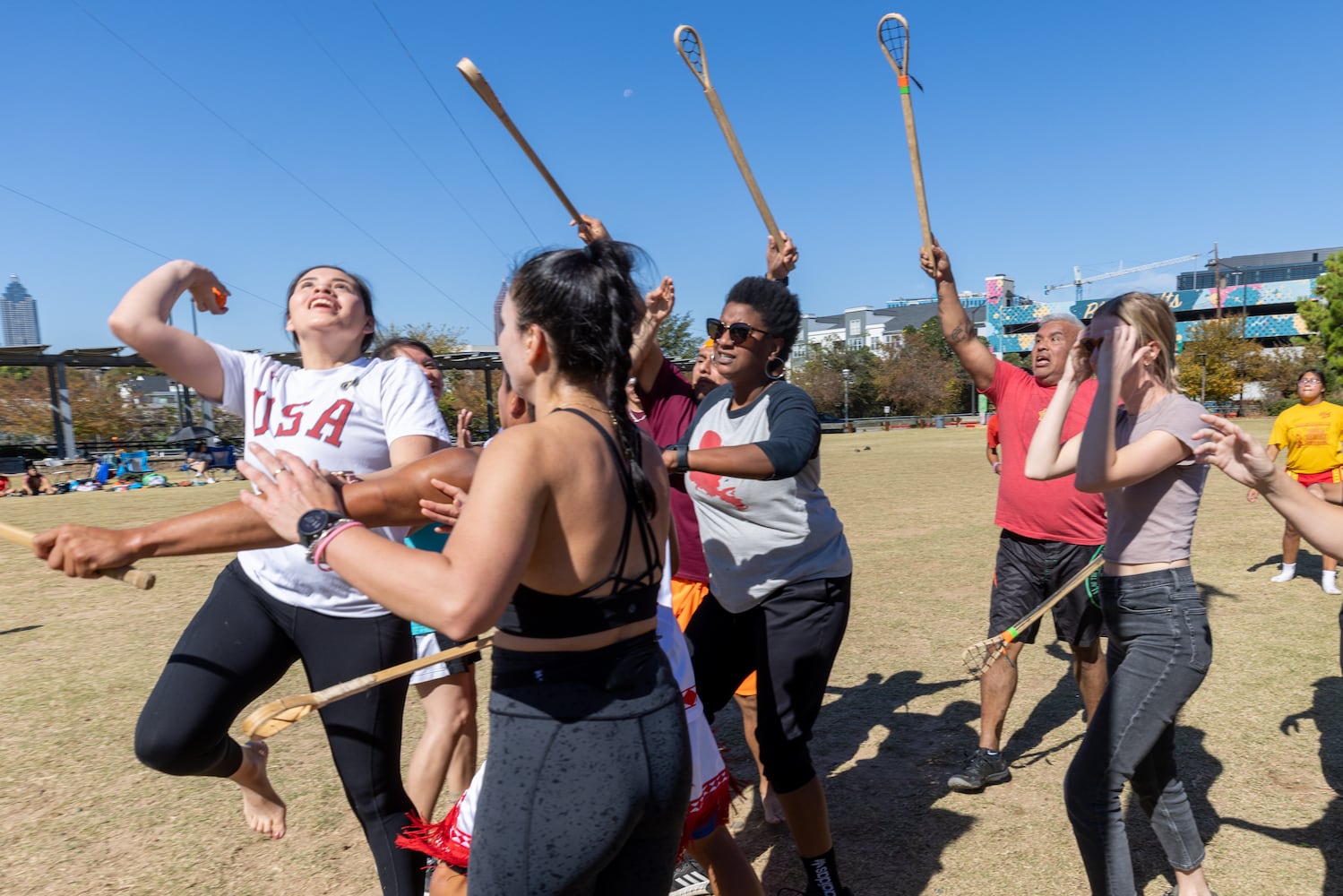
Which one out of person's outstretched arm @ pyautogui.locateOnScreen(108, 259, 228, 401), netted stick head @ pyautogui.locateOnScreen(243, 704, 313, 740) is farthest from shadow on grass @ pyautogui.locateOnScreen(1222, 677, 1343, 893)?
person's outstretched arm @ pyautogui.locateOnScreen(108, 259, 228, 401)

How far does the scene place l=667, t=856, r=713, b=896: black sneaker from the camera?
3.36 meters

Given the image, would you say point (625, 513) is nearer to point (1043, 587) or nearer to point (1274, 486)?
point (1274, 486)

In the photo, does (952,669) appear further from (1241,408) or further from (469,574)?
(1241,408)

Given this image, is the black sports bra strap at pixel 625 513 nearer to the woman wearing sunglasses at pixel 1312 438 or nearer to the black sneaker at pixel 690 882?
the black sneaker at pixel 690 882

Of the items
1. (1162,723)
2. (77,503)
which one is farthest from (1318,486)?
(77,503)

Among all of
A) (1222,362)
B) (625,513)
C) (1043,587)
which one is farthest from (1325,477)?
(1222,362)

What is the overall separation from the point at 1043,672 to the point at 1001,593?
1.93 meters

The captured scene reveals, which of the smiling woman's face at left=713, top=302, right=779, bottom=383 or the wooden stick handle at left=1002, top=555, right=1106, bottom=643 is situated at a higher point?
the smiling woman's face at left=713, top=302, right=779, bottom=383

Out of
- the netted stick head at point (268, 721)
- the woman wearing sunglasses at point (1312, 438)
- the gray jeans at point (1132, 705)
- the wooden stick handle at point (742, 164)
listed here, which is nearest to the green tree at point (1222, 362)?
the woman wearing sunglasses at point (1312, 438)

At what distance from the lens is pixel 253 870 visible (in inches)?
140

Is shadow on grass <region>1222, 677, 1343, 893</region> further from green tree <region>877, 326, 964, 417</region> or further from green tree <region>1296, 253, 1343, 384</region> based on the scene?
green tree <region>877, 326, 964, 417</region>

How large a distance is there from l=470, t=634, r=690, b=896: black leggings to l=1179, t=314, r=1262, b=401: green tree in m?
57.3

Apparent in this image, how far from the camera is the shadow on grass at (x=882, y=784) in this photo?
139 inches

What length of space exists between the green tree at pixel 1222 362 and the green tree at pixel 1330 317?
11.0ft
